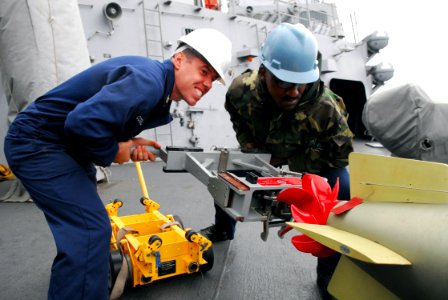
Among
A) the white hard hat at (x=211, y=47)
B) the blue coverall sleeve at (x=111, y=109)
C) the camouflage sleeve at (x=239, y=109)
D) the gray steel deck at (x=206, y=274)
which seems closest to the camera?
the blue coverall sleeve at (x=111, y=109)

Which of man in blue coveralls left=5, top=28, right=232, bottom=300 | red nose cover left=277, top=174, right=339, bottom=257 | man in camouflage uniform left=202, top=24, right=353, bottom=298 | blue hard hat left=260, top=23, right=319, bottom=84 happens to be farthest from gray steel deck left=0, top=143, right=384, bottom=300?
blue hard hat left=260, top=23, right=319, bottom=84

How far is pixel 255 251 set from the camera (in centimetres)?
256

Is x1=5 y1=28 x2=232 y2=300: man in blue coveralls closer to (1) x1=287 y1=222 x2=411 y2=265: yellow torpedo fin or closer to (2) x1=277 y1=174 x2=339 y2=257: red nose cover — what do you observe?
(2) x1=277 y1=174 x2=339 y2=257: red nose cover

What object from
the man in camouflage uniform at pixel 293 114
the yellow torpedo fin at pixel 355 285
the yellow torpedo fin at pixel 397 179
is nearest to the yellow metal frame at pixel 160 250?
the man in camouflage uniform at pixel 293 114

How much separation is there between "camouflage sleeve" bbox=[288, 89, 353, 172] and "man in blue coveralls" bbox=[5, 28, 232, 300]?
79 centimetres

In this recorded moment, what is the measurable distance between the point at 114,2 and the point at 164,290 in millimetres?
5121

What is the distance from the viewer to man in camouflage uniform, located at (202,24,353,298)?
187 cm

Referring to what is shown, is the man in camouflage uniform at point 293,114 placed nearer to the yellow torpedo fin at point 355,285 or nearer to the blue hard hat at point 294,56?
the blue hard hat at point 294,56

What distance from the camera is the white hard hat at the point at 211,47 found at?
1.57 m

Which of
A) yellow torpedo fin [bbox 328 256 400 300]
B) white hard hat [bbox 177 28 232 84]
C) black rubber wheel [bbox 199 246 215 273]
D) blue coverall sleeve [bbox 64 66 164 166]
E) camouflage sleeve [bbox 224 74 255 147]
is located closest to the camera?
yellow torpedo fin [bbox 328 256 400 300]

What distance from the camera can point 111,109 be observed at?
1249 mm

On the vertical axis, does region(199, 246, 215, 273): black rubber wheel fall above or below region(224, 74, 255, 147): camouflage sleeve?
below

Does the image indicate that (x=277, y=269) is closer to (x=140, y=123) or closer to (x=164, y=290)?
(x=164, y=290)

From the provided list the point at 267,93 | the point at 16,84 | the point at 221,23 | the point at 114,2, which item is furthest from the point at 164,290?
the point at 221,23
